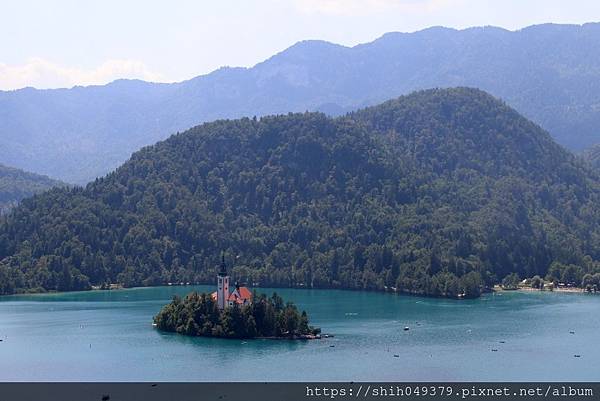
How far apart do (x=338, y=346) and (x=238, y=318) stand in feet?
39.4

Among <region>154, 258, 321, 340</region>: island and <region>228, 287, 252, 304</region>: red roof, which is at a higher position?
<region>228, 287, 252, 304</region>: red roof

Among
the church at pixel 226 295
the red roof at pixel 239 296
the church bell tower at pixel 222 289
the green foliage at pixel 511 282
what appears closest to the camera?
the church bell tower at pixel 222 289

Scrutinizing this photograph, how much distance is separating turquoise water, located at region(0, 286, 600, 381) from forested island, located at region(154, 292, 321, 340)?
195 cm

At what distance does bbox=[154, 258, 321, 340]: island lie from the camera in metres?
118

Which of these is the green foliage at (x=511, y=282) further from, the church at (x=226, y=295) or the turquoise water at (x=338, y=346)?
the church at (x=226, y=295)

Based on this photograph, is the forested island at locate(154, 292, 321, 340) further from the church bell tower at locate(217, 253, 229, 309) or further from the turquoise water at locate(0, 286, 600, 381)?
the turquoise water at locate(0, 286, 600, 381)

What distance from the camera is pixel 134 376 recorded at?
3772 inches

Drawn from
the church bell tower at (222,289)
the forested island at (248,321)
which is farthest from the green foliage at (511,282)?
the church bell tower at (222,289)

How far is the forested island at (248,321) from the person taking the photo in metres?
118

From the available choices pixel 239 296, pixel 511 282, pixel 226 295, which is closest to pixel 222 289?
pixel 226 295

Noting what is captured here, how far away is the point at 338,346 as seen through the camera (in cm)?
11312

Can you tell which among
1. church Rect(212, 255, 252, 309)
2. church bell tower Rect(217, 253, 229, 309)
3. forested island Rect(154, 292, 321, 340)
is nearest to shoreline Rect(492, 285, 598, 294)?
forested island Rect(154, 292, 321, 340)

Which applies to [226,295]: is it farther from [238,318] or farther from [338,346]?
[338,346]

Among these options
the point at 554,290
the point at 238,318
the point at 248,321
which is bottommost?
the point at 248,321
